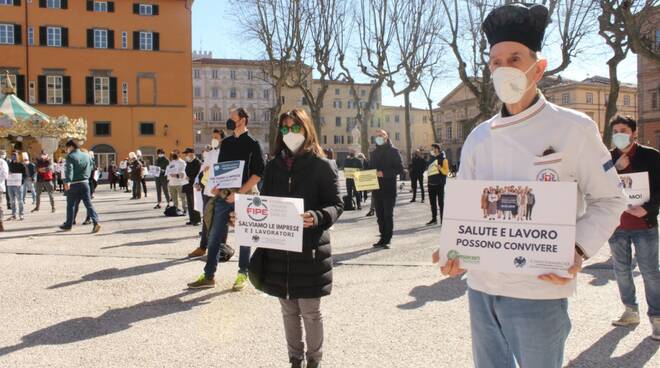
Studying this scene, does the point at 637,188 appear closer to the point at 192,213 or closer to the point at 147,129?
the point at 192,213

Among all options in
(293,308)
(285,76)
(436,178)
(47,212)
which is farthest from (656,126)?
(293,308)

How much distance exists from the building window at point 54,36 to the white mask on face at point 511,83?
2136 inches

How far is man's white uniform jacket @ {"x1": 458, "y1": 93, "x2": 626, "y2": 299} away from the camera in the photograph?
218 cm

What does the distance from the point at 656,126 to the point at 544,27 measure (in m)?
63.9

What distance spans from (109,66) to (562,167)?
2099 inches

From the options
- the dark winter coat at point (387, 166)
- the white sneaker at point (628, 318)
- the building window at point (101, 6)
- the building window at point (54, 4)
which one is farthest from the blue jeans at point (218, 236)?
the building window at point (54, 4)

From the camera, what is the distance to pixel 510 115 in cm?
239

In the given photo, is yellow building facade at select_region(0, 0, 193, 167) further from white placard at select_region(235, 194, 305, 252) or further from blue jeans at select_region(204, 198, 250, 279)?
white placard at select_region(235, 194, 305, 252)

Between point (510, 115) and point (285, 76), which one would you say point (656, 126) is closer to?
point (285, 76)

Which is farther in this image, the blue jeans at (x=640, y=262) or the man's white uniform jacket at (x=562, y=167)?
the blue jeans at (x=640, y=262)

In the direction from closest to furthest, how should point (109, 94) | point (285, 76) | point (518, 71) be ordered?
point (518, 71) < point (285, 76) < point (109, 94)

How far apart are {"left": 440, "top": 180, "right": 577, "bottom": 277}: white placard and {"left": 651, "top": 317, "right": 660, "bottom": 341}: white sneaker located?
133 inches

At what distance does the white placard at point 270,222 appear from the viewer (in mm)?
3721

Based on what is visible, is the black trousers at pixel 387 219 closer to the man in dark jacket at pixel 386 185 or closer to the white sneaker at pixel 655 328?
the man in dark jacket at pixel 386 185
